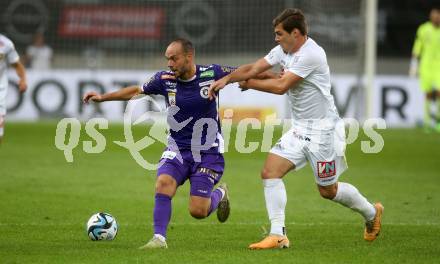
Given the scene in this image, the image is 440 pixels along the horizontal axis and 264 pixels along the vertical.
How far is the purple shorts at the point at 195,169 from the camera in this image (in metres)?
9.45

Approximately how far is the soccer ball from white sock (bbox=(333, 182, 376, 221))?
228cm

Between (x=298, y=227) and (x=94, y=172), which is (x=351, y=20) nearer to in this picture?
(x=94, y=172)

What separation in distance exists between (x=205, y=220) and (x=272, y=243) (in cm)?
255

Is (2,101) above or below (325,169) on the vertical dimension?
below

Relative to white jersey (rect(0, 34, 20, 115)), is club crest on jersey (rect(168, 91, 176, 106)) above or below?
above

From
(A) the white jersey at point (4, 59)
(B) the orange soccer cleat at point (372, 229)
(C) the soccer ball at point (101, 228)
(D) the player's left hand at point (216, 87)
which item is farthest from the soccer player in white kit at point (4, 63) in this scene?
(B) the orange soccer cleat at point (372, 229)

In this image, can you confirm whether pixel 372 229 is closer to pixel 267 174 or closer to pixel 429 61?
pixel 267 174

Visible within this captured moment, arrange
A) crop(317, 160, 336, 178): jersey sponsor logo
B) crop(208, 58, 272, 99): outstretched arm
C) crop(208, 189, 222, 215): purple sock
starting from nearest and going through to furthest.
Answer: crop(208, 58, 272, 99): outstretched arm → crop(317, 160, 336, 178): jersey sponsor logo → crop(208, 189, 222, 215): purple sock

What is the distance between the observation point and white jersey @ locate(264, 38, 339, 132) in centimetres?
922

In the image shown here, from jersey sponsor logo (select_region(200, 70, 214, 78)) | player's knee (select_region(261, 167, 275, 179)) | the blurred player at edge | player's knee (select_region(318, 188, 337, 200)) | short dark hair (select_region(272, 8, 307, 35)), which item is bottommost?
the blurred player at edge

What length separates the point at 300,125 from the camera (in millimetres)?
9398

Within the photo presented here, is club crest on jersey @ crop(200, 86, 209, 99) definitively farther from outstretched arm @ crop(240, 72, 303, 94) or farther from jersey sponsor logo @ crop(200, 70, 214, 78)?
outstretched arm @ crop(240, 72, 303, 94)

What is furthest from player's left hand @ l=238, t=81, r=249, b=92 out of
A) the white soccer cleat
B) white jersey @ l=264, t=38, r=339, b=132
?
the white soccer cleat

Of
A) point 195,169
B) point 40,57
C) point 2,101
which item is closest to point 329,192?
point 195,169
